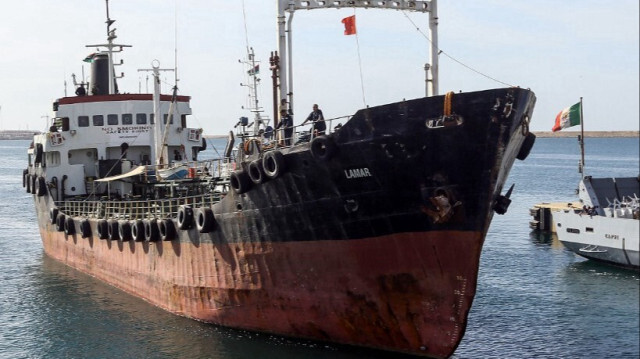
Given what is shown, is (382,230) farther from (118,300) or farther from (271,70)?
(118,300)

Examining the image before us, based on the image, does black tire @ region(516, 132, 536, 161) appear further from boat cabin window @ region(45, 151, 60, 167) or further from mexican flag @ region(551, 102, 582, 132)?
boat cabin window @ region(45, 151, 60, 167)

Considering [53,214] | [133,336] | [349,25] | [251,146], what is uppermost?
[349,25]

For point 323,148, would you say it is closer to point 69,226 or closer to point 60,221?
point 69,226

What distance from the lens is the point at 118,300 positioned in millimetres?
26188

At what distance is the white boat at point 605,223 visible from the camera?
30.9 m

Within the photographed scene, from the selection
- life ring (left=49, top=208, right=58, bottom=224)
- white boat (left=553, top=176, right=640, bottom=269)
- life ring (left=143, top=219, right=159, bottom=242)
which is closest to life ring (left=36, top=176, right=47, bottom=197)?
life ring (left=49, top=208, right=58, bottom=224)

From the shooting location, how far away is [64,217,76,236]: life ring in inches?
1187

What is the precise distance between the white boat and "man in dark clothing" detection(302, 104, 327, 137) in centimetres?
1624

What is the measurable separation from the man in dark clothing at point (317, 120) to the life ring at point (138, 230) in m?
7.91

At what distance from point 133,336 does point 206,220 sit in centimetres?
440

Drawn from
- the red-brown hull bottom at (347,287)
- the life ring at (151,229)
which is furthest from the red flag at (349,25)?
the life ring at (151,229)

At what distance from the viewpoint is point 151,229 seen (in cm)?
2316

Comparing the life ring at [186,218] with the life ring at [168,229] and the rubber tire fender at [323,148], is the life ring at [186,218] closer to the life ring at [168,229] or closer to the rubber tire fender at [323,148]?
the life ring at [168,229]

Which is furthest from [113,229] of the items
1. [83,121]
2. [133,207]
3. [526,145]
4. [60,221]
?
[526,145]
